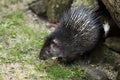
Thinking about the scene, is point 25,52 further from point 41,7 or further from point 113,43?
point 41,7

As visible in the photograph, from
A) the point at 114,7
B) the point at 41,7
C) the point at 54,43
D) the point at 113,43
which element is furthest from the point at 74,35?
the point at 41,7

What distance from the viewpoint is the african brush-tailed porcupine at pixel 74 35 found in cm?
798

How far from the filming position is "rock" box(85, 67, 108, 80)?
24.6ft

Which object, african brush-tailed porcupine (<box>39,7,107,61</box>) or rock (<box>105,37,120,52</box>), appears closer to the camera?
african brush-tailed porcupine (<box>39,7,107,61</box>)

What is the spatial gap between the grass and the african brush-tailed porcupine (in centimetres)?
30

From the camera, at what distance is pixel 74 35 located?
8023 mm

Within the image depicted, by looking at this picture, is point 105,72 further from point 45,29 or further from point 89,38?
point 45,29

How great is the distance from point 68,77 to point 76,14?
1506 millimetres

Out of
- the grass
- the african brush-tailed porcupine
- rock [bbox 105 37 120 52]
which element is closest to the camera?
the grass

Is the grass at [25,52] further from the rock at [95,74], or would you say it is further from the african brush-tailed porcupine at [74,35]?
the african brush-tailed porcupine at [74,35]

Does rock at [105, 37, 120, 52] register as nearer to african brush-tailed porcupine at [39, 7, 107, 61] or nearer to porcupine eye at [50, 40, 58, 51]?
african brush-tailed porcupine at [39, 7, 107, 61]

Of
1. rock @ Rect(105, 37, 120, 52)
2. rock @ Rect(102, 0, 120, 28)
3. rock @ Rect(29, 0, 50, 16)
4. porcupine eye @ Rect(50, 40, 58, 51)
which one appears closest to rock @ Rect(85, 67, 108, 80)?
rock @ Rect(105, 37, 120, 52)

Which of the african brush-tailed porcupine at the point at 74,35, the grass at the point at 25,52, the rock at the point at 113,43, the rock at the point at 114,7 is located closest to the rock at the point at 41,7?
the grass at the point at 25,52

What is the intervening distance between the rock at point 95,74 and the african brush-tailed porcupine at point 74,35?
687 millimetres
